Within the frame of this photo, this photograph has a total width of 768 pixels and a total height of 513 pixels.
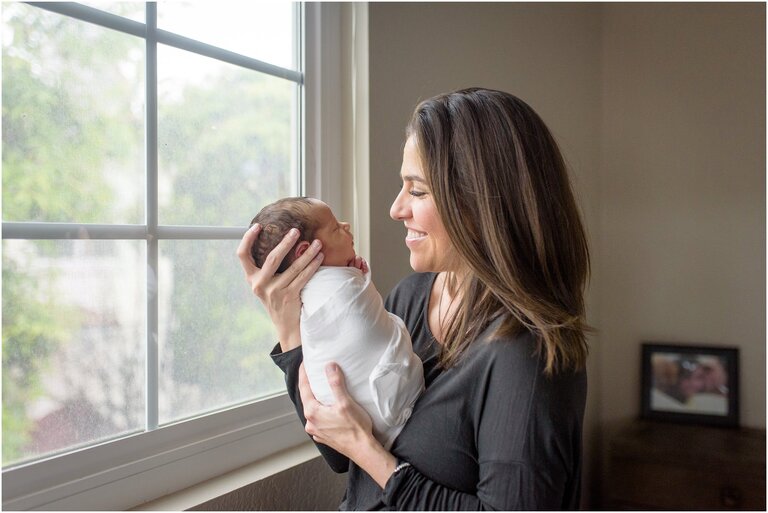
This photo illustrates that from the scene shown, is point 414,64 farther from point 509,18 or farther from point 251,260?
point 251,260

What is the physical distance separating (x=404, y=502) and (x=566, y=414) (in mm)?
294

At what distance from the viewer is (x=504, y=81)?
2402mm

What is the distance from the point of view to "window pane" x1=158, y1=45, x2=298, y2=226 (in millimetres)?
1359

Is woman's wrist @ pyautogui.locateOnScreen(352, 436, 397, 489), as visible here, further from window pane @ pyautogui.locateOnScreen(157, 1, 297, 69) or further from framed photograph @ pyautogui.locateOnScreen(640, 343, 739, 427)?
framed photograph @ pyautogui.locateOnScreen(640, 343, 739, 427)

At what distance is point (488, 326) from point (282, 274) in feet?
1.22

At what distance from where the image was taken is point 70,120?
1.17m

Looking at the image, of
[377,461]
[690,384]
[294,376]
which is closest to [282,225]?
[294,376]

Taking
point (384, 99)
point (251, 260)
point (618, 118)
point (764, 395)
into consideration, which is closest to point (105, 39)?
point (251, 260)

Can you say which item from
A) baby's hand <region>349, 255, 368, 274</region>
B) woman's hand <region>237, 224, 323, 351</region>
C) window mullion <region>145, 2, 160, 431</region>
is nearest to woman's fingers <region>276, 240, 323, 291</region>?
woman's hand <region>237, 224, 323, 351</region>

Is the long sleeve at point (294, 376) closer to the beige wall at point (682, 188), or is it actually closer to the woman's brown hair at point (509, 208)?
the woman's brown hair at point (509, 208)

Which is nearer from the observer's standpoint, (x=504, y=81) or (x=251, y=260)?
(x=251, y=260)

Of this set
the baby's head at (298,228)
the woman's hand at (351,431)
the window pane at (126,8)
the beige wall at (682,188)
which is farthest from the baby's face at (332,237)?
the beige wall at (682,188)

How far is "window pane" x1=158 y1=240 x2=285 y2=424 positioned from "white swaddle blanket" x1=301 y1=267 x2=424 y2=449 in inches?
15.1

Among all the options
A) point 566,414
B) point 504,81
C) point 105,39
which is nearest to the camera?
point 566,414
